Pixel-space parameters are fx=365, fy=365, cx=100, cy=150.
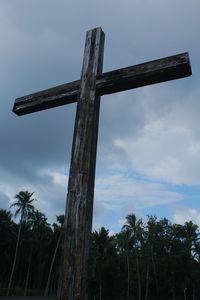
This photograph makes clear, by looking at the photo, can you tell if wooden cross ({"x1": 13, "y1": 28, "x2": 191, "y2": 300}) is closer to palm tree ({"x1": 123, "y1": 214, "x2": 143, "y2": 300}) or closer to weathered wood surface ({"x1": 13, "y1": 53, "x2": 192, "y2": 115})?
weathered wood surface ({"x1": 13, "y1": 53, "x2": 192, "y2": 115})

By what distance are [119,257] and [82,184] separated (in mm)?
63680

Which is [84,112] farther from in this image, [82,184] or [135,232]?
[135,232]

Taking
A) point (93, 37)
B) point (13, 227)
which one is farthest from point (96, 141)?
point (13, 227)

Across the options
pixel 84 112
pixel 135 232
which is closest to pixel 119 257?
pixel 135 232

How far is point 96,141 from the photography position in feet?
10.4

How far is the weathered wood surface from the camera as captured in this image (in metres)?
3.15

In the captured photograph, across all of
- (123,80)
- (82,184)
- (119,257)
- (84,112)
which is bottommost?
(82,184)

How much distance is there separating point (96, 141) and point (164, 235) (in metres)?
59.0

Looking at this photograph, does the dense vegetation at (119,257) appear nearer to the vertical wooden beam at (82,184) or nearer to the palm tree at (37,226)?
the palm tree at (37,226)

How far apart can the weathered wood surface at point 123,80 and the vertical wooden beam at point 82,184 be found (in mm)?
144

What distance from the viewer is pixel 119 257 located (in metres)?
63.8

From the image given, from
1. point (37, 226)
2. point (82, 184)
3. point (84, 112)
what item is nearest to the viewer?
point (82, 184)

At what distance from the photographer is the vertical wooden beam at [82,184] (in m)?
2.63

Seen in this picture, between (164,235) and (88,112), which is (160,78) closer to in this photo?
(88,112)
